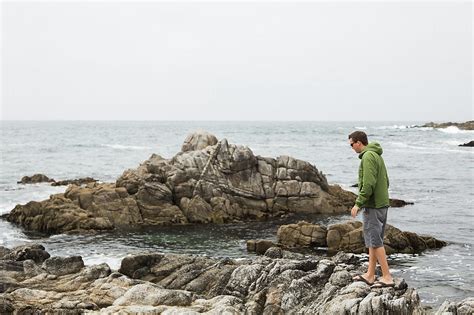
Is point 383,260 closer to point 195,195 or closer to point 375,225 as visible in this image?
point 375,225

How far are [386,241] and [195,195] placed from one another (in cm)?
1331

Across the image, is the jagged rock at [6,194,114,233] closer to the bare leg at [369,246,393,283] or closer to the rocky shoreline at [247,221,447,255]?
the rocky shoreline at [247,221,447,255]

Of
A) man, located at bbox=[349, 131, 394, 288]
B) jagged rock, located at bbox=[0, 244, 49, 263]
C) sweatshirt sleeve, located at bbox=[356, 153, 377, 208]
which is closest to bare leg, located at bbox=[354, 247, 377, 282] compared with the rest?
man, located at bbox=[349, 131, 394, 288]

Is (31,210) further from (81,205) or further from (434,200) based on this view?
(434,200)

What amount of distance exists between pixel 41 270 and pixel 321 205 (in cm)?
2211

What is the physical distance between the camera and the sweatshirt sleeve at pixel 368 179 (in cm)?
1077

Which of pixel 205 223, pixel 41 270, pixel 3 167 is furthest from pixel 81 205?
pixel 3 167

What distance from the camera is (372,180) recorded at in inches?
424

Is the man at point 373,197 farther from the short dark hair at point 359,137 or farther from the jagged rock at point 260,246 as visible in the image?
the jagged rock at point 260,246

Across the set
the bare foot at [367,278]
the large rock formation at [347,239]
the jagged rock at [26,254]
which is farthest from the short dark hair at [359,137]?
the large rock formation at [347,239]

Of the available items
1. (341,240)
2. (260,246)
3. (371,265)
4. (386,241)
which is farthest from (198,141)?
(371,265)

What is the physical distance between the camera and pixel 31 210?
30922 mm

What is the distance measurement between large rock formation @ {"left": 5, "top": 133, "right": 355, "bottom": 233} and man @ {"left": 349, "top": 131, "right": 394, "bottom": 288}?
20885 millimetres

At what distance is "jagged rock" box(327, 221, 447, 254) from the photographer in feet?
79.2
